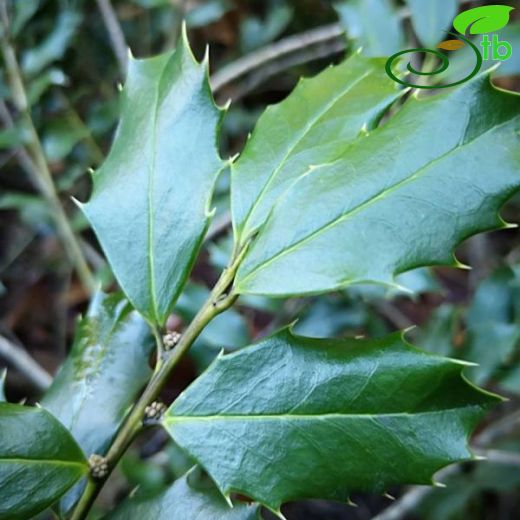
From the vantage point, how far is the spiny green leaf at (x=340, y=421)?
1.61 ft

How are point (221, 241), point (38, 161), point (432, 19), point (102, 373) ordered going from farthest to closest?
1. point (38, 161)
2. point (221, 241)
3. point (432, 19)
4. point (102, 373)

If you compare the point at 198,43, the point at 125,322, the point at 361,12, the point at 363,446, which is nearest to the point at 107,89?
the point at 198,43

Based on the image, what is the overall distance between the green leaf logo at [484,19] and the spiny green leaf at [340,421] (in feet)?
1.14

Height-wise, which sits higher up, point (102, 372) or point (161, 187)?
point (161, 187)

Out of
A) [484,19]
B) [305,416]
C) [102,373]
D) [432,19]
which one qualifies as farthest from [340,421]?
[432,19]

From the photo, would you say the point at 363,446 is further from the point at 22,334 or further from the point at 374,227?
the point at 22,334

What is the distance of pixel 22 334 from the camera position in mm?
1578

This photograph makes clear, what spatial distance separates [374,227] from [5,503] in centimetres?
33

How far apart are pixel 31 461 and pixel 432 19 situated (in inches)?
26.3

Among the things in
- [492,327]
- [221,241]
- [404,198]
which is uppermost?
[404,198]

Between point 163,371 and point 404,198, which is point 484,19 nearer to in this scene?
point 404,198

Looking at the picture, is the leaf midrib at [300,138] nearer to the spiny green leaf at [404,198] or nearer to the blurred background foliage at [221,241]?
the spiny green leaf at [404,198]

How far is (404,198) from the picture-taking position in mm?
490

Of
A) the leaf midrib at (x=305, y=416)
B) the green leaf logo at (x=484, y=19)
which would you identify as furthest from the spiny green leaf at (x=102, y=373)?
the green leaf logo at (x=484, y=19)
